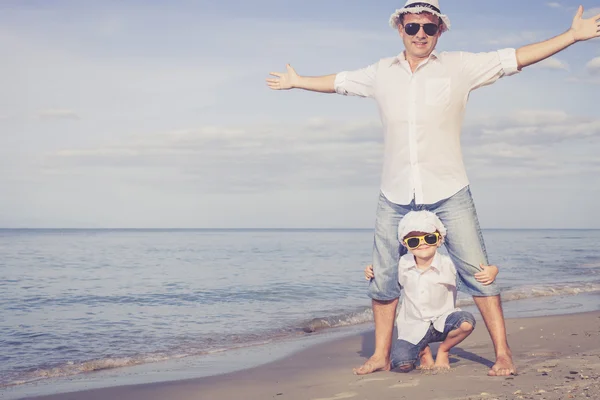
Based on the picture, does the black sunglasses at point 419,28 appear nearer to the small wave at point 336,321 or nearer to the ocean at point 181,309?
the ocean at point 181,309

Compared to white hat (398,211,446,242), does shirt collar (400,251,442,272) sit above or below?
below

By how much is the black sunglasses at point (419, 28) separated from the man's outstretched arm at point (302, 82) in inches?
26.6

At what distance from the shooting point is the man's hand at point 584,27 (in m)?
4.03

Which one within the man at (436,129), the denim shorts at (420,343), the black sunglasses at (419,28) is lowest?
the denim shorts at (420,343)

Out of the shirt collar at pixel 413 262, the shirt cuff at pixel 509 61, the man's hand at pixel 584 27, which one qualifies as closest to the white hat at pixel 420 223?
the shirt collar at pixel 413 262

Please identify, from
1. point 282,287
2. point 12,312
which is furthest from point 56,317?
point 282,287

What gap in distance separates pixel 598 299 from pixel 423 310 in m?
8.20

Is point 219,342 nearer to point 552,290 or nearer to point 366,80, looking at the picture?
point 366,80

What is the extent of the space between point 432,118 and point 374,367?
1.84 metres

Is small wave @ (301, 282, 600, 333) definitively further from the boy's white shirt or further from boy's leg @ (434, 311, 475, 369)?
the boy's white shirt

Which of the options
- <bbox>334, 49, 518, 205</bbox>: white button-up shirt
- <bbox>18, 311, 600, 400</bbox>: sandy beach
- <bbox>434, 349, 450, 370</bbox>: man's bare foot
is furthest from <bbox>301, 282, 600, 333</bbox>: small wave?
<bbox>334, 49, 518, 205</bbox>: white button-up shirt

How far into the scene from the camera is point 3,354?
25.0ft

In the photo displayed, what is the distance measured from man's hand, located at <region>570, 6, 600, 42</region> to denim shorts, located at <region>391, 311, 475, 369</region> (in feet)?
6.37

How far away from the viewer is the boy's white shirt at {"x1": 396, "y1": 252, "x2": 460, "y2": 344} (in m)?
4.58
